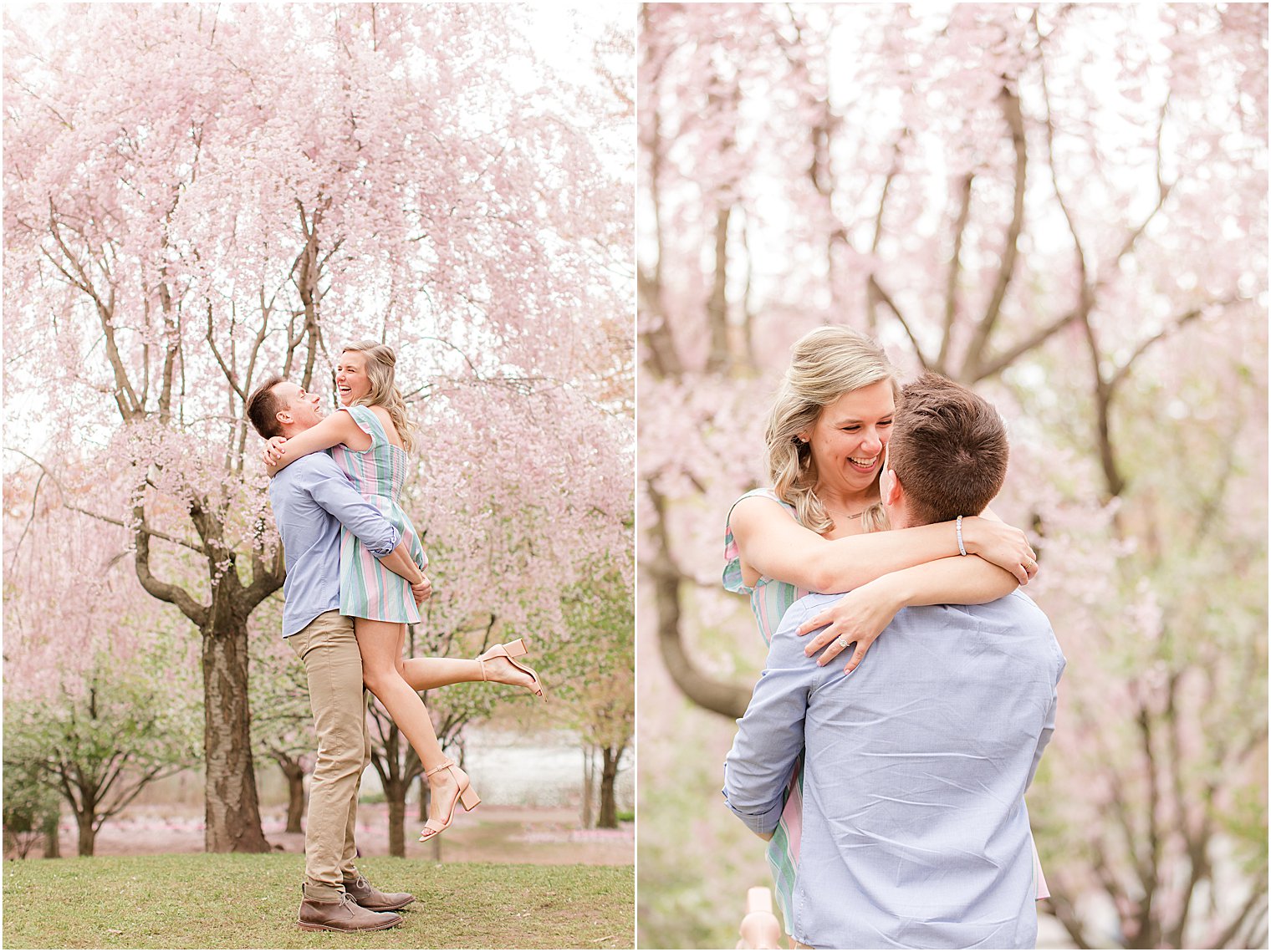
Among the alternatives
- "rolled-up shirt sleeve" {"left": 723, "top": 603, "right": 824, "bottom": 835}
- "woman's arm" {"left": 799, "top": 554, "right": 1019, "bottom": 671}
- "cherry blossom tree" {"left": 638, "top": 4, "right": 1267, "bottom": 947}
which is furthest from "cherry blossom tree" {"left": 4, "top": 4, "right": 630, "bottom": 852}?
"woman's arm" {"left": 799, "top": 554, "right": 1019, "bottom": 671}

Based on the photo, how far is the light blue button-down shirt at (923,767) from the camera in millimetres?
1218

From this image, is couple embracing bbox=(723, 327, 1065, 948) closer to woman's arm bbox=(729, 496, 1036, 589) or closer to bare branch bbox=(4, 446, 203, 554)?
woman's arm bbox=(729, 496, 1036, 589)

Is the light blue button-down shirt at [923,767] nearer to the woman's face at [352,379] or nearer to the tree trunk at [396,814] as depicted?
the woman's face at [352,379]

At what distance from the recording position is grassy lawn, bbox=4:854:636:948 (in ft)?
7.88

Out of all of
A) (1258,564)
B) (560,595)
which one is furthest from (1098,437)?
(560,595)

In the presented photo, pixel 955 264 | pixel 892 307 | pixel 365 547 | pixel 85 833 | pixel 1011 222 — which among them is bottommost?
pixel 85 833

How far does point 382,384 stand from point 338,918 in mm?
1133

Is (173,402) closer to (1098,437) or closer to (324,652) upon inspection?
(324,652)

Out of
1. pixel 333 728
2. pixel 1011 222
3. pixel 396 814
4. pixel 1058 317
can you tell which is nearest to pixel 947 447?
pixel 333 728

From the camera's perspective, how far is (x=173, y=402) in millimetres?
2646

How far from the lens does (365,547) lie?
2.26 meters

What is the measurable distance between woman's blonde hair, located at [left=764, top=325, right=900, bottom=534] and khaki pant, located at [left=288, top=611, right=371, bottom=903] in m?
1.05

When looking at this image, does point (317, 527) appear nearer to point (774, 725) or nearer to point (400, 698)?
point (400, 698)

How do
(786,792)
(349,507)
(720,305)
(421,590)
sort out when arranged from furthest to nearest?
(720,305) < (421,590) < (349,507) < (786,792)
